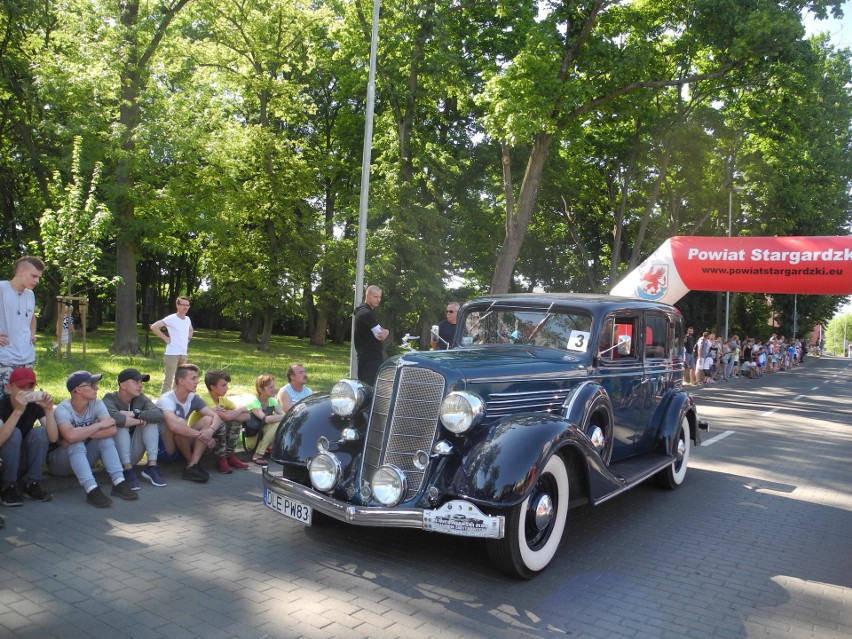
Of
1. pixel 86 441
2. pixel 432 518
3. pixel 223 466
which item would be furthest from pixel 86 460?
pixel 432 518

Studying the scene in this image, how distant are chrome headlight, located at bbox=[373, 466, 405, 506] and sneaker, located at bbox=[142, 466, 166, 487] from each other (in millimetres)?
2966

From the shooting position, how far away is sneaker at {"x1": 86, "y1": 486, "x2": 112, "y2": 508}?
5.95m

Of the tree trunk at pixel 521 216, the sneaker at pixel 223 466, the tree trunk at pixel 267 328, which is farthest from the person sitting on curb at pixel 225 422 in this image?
the tree trunk at pixel 267 328

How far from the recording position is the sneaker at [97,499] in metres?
5.95

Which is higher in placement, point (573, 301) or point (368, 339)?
point (573, 301)

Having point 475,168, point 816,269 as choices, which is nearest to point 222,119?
point 475,168

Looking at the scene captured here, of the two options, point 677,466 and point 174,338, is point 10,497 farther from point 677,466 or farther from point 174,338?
point 677,466

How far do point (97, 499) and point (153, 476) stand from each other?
2.83 feet

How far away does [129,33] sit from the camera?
1831 centimetres

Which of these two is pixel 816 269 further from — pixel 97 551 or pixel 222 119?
pixel 222 119

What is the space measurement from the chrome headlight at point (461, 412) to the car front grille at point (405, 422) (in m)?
0.14

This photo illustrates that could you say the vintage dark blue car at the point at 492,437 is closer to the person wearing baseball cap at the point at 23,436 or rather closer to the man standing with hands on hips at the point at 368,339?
the person wearing baseball cap at the point at 23,436

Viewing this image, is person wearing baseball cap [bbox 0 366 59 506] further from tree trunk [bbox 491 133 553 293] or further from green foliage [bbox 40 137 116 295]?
tree trunk [bbox 491 133 553 293]

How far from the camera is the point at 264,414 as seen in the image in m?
8.08
